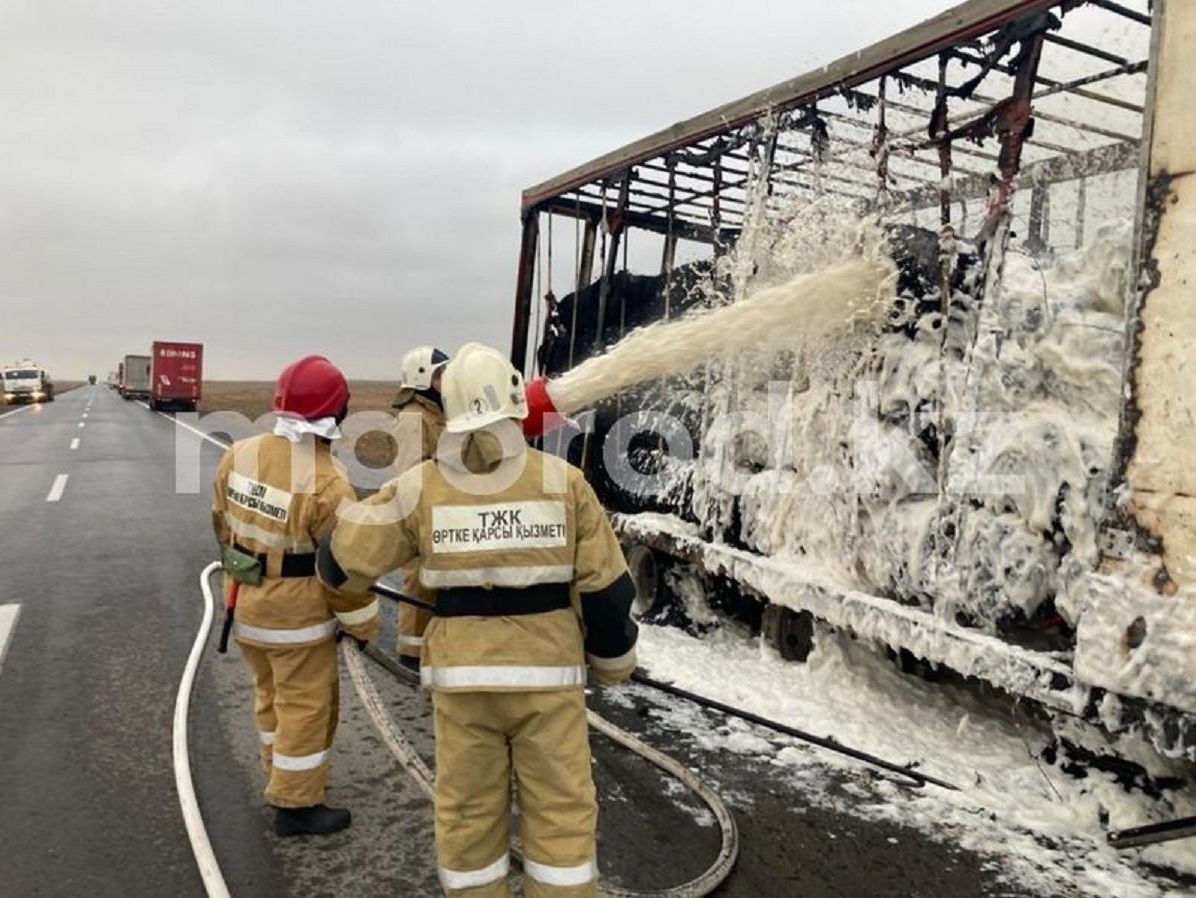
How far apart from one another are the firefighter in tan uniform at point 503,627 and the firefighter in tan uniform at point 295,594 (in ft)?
2.92

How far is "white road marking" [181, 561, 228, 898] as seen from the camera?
3.01m

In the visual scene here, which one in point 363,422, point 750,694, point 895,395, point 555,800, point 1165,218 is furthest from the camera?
point 363,422

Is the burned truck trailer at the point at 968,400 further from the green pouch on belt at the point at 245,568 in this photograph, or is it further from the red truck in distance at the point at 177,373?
the red truck in distance at the point at 177,373

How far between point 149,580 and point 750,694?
523cm

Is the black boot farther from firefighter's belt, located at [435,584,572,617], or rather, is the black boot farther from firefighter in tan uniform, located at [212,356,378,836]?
firefighter's belt, located at [435,584,572,617]

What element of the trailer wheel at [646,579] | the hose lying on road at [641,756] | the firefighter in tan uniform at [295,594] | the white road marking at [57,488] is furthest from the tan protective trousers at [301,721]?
the white road marking at [57,488]

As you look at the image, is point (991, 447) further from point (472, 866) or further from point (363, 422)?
point (363, 422)

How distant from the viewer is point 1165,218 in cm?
307

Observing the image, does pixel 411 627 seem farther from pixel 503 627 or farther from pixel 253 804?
pixel 503 627

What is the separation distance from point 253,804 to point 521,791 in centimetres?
158

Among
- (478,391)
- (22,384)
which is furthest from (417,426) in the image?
(22,384)

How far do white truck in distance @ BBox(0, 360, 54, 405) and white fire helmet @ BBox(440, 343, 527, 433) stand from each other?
190 ft

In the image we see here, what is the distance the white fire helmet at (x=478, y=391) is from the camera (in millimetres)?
2611

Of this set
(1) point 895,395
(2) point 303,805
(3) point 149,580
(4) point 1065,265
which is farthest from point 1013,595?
(3) point 149,580
